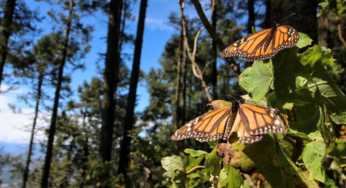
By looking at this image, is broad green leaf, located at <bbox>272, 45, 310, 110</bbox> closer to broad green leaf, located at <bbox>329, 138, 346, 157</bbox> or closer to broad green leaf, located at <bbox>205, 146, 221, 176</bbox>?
broad green leaf, located at <bbox>205, 146, 221, 176</bbox>

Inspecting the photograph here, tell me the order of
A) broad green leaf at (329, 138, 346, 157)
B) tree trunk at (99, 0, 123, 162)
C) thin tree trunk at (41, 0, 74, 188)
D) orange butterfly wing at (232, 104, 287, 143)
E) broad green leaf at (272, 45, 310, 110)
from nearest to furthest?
1. orange butterfly wing at (232, 104, 287, 143)
2. broad green leaf at (272, 45, 310, 110)
3. broad green leaf at (329, 138, 346, 157)
4. tree trunk at (99, 0, 123, 162)
5. thin tree trunk at (41, 0, 74, 188)

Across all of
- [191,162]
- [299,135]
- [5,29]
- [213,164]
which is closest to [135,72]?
[5,29]

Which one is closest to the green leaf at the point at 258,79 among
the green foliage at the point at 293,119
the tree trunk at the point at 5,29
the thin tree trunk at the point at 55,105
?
the green foliage at the point at 293,119

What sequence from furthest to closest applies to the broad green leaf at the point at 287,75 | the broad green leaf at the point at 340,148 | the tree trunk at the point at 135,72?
the tree trunk at the point at 135,72, the broad green leaf at the point at 340,148, the broad green leaf at the point at 287,75

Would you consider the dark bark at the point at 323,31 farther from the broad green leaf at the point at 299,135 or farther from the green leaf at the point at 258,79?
the broad green leaf at the point at 299,135

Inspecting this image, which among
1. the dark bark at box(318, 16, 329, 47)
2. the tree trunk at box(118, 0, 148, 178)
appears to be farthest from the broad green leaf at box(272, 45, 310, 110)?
the tree trunk at box(118, 0, 148, 178)

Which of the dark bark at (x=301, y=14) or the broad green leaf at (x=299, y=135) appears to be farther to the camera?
the dark bark at (x=301, y=14)

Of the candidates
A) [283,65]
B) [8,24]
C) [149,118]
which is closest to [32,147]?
[149,118]
